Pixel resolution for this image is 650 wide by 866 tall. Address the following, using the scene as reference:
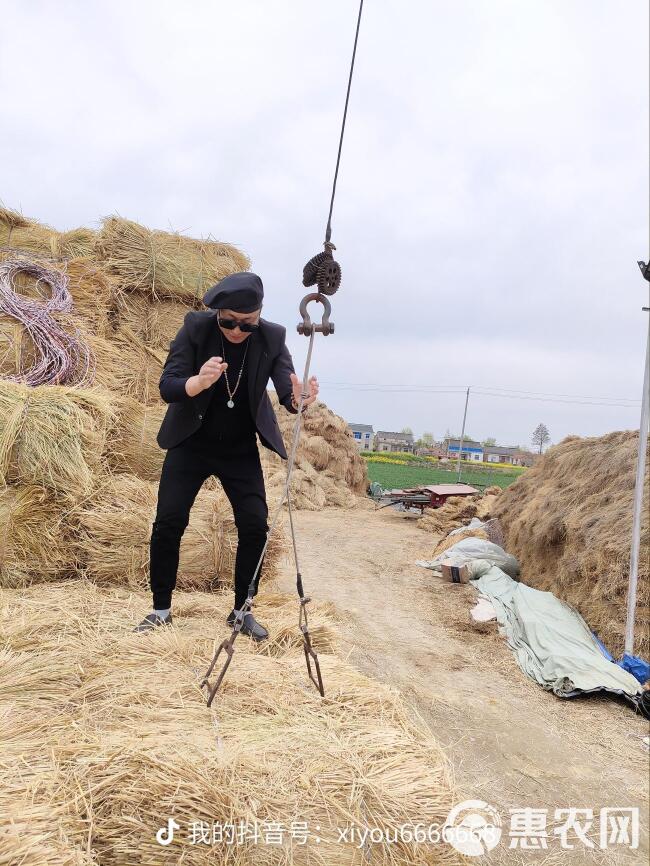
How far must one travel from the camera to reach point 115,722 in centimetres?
207

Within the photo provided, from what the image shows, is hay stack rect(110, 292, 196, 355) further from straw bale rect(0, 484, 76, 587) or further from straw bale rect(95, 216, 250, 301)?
straw bale rect(0, 484, 76, 587)

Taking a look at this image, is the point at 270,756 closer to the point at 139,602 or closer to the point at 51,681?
the point at 51,681

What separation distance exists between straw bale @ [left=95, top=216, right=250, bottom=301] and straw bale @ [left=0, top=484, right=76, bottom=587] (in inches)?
92.2

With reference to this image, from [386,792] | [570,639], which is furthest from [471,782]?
[570,639]

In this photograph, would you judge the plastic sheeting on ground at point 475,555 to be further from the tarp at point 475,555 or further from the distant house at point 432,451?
the distant house at point 432,451

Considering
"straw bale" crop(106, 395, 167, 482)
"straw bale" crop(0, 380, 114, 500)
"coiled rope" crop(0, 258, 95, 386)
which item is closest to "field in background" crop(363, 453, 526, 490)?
"straw bale" crop(106, 395, 167, 482)

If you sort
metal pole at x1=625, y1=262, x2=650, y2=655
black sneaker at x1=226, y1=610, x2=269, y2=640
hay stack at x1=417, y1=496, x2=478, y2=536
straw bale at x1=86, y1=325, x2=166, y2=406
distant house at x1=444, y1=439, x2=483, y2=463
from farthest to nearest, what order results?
distant house at x1=444, y1=439, x2=483, y2=463
hay stack at x1=417, y1=496, x2=478, y2=536
straw bale at x1=86, y1=325, x2=166, y2=406
metal pole at x1=625, y1=262, x2=650, y2=655
black sneaker at x1=226, y1=610, x2=269, y2=640

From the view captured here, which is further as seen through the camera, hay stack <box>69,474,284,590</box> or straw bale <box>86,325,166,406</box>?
straw bale <box>86,325,166,406</box>

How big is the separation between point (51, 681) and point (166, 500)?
1.05m

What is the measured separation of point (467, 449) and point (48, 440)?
196ft

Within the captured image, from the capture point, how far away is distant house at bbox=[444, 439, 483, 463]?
56312 millimetres

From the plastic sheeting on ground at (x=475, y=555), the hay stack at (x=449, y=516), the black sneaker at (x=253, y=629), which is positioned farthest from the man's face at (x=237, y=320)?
the hay stack at (x=449, y=516)

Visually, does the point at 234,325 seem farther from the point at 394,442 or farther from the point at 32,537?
the point at 394,442

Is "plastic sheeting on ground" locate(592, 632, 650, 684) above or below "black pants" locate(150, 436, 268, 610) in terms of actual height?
below
